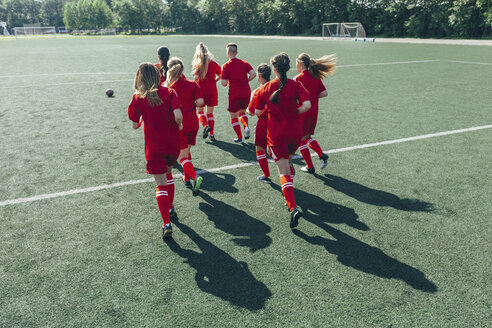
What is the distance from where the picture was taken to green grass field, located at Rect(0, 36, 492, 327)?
3207 mm

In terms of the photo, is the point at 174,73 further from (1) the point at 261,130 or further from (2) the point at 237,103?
(2) the point at 237,103

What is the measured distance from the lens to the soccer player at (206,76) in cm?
680

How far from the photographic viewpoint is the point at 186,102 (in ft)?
17.4

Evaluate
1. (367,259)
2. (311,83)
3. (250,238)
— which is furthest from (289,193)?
(311,83)

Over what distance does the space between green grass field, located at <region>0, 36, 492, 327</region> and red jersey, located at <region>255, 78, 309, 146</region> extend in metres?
1.13

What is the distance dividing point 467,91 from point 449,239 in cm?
1058

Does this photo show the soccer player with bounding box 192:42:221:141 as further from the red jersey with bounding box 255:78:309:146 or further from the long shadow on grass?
the long shadow on grass

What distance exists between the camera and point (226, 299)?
3346mm

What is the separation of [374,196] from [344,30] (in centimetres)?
4807

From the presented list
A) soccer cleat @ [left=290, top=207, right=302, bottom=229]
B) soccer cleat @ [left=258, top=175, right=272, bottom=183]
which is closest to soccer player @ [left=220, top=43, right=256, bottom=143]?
soccer cleat @ [left=258, top=175, right=272, bottom=183]

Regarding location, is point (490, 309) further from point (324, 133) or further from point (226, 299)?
point (324, 133)

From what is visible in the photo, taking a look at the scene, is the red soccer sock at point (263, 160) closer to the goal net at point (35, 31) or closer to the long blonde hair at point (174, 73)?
the long blonde hair at point (174, 73)

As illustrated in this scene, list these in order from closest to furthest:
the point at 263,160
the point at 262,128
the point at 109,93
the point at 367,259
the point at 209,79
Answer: the point at 367,259
the point at 262,128
the point at 263,160
the point at 209,79
the point at 109,93

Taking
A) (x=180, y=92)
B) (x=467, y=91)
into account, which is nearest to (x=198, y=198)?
(x=180, y=92)
